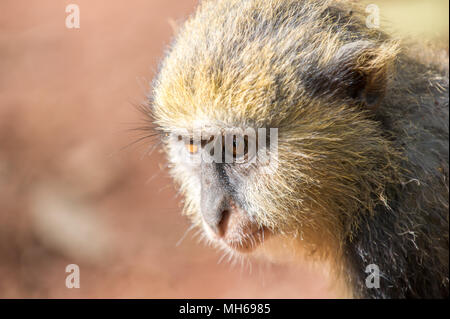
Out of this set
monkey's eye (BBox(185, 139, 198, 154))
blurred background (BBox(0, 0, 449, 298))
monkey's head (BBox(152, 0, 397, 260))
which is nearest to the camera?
monkey's head (BBox(152, 0, 397, 260))

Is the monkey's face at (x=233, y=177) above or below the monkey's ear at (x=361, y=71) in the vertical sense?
below

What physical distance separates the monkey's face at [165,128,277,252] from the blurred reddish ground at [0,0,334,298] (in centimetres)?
204

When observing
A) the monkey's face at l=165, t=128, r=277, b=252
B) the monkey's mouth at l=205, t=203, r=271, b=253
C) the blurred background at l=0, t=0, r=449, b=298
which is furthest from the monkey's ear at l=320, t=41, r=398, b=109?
the blurred background at l=0, t=0, r=449, b=298

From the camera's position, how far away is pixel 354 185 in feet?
9.30

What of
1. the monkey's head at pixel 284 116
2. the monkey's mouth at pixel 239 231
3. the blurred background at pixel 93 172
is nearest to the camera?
the monkey's head at pixel 284 116

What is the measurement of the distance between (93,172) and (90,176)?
6 cm

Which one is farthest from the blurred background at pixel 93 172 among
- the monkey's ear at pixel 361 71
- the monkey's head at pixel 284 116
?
the monkey's ear at pixel 361 71

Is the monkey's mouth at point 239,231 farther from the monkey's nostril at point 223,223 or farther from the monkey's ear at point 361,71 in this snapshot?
the monkey's ear at point 361,71

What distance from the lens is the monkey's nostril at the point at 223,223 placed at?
2900 millimetres

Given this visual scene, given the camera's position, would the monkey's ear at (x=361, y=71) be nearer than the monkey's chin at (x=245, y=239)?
Yes

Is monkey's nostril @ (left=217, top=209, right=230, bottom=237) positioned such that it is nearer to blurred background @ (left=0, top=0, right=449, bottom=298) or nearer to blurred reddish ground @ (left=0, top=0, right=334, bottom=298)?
blurred reddish ground @ (left=0, top=0, right=334, bottom=298)

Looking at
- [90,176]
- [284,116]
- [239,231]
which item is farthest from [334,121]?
[90,176]

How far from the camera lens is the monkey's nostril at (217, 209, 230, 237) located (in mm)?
2900

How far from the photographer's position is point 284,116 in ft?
8.77
